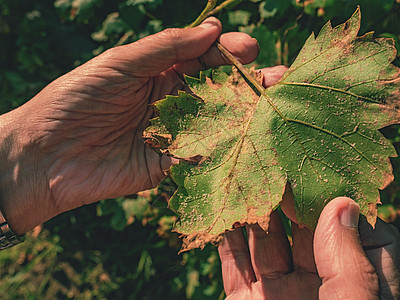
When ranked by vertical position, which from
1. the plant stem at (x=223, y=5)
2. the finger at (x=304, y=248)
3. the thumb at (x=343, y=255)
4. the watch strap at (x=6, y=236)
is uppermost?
Result: the plant stem at (x=223, y=5)

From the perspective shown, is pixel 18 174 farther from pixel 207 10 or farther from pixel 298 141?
pixel 298 141

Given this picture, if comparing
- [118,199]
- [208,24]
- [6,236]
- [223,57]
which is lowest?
[118,199]

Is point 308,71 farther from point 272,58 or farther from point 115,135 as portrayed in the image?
point 115,135

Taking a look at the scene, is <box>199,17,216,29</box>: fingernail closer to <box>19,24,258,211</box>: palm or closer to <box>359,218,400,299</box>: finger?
<box>19,24,258,211</box>: palm

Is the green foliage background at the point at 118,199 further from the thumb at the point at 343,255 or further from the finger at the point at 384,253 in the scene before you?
the thumb at the point at 343,255

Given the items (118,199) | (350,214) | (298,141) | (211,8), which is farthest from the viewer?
(118,199)

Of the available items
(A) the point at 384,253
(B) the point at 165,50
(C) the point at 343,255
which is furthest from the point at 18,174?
(A) the point at 384,253

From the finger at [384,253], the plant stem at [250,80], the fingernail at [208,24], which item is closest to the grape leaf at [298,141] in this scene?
the plant stem at [250,80]
